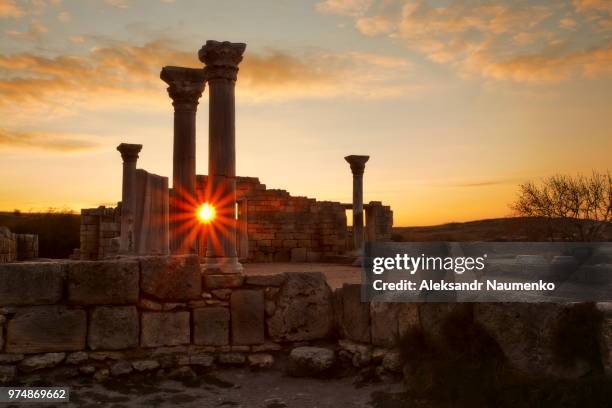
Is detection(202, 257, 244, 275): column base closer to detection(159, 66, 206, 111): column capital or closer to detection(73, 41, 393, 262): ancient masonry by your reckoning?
detection(73, 41, 393, 262): ancient masonry

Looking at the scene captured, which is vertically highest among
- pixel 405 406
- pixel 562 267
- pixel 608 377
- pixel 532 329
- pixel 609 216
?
pixel 609 216

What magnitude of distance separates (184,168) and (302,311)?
5.95 m

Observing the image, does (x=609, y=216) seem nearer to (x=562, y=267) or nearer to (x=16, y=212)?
(x=562, y=267)

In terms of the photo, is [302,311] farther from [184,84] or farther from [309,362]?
[184,84]

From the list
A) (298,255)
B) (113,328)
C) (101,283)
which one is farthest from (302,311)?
(298,255)

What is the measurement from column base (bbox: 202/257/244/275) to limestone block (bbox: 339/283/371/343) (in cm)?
195

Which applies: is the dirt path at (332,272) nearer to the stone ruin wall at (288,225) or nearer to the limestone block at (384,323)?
the stone ruin wall at (288,225)

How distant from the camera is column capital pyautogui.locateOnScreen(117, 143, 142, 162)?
63.4 feet

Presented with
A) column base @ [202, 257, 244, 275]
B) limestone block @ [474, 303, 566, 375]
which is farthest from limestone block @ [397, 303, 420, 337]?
column base @ [202, 257, 244, 275]

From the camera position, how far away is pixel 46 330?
293 inches

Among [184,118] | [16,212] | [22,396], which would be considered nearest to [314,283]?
[22,396]

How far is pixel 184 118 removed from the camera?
12.8 meters

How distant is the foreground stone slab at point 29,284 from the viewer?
7395mm

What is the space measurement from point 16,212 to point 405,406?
5840 cm
